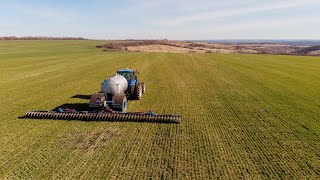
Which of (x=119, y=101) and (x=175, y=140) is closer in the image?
(x=175, y=140)

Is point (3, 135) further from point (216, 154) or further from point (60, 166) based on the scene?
point (216, 154)

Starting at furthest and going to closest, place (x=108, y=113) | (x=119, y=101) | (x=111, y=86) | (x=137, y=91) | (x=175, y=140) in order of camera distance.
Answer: (x=137, y=91) → (x=111, y=86) → (x=119, y=101) → (x=108, y=113) → (x=175, y=140)

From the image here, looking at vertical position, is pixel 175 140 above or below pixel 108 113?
below

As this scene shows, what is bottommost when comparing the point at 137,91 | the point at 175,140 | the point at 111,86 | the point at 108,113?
the point at 175,140

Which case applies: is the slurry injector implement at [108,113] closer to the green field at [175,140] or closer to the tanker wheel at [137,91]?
the green field at [175,140]

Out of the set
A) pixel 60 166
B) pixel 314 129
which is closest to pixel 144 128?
pixel 60 166

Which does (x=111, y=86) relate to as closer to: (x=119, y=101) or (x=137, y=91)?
(x=119, y=101)

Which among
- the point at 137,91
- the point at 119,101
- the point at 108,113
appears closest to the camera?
the point at 108,113

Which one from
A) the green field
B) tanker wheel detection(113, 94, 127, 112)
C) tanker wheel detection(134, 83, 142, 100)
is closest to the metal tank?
tanker wheel detection(113, 94, 127, 112)

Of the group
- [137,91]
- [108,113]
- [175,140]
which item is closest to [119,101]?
[108,113]

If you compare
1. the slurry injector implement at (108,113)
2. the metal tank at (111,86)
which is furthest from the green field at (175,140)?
the metal tank at (111,86)

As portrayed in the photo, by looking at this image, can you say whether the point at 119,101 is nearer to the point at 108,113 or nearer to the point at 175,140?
the point at 108,113
